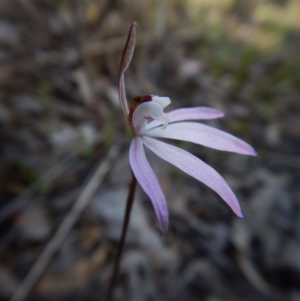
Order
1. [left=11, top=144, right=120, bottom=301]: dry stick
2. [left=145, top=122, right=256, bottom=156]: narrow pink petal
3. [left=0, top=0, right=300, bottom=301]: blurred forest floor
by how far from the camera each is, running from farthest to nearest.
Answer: [left=0, top=0, right=300, bottom=301]: blurred forest floor < [left=11, top=144, right=120, bottom=301]: dry stick < [left=145, top=122, right=256, bottom=156]: narrow pink petal

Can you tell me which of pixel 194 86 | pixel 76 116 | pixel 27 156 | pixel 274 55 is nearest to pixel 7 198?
pixel 27 156

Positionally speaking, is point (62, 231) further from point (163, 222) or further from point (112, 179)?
point (163, 222)

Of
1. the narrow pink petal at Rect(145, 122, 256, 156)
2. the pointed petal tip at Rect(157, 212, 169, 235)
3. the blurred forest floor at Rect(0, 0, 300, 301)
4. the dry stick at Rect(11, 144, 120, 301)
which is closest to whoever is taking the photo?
the pointed petal tip at Rect(157, 212, 169, 235)

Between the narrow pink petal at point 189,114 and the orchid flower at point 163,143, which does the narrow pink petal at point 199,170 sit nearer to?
the orchid flower at point 163,143

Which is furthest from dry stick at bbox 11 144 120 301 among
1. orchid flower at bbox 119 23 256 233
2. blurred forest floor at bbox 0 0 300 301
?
orchid flower at bbox 119 23 256 233

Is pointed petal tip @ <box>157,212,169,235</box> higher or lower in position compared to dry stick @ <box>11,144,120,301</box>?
higher

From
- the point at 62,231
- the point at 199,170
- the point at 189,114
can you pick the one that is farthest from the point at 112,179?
the point at 199,170

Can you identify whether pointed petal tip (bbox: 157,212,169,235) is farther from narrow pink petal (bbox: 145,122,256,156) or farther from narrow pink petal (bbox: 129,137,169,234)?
narrow pink petal (bbox: 145,122,256,156)
